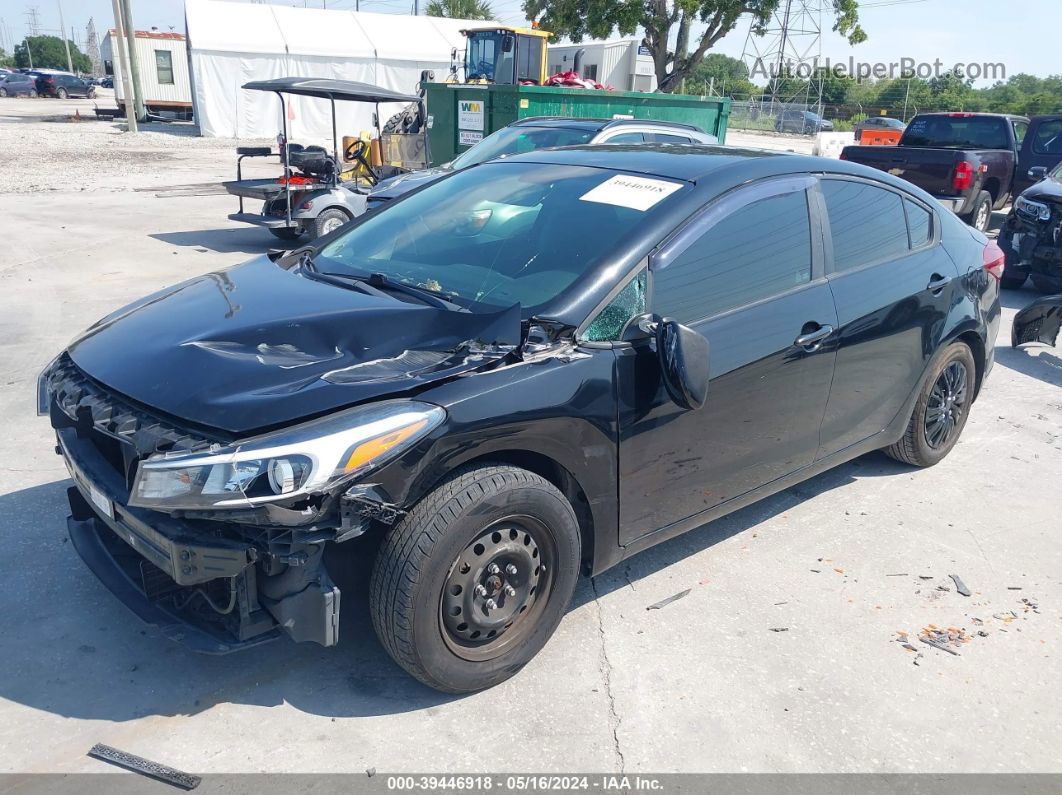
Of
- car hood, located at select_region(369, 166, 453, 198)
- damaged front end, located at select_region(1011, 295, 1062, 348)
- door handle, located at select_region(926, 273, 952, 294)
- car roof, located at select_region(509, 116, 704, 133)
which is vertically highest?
car roof, located at select_region(509, 116, 704, 133)

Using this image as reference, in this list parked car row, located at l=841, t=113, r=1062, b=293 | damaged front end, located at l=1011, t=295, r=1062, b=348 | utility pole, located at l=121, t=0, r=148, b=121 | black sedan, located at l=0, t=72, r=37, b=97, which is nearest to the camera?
damaged front end, located at l=1011, t=295, r=1062, b=348

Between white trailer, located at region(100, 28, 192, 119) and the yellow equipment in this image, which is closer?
the yellow equipment

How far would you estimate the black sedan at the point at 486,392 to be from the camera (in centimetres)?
247

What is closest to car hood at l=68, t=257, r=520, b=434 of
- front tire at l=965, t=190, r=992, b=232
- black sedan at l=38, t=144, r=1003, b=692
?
black sedan at l=38, t=144, r=1003, b=692

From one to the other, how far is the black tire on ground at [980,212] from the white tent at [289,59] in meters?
20.5

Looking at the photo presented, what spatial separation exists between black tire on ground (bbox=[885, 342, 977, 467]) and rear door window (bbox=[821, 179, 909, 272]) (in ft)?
2.50

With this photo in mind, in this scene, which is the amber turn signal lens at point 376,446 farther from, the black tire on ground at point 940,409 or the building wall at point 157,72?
the building wall at point 157,72

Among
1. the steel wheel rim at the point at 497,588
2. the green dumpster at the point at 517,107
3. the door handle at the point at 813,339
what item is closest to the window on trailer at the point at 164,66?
the green dumpster at the point at 517,107

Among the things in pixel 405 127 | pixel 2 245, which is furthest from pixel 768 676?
pixel 405 127

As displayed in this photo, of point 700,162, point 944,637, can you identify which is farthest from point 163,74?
point 944,637

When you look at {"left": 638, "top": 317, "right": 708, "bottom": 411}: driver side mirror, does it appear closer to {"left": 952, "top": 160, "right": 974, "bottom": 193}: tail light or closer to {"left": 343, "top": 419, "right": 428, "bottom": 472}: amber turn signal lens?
{"left": 343, "top": 419, "right": 428, "bottom": 472}: amber turn signal lens

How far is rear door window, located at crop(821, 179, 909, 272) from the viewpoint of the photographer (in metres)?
3.88

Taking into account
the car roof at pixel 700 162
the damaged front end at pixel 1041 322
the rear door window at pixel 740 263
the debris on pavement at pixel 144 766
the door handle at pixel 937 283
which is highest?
the car roof at pixel 700 162

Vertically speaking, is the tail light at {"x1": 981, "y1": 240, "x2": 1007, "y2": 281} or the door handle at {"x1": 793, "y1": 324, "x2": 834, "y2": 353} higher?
the tail light at {"x1": 981, "y1": 240, "x2": 1007, "y2": 281}
